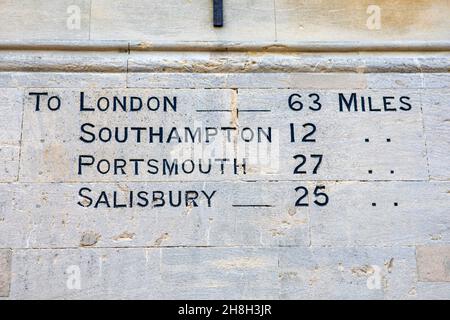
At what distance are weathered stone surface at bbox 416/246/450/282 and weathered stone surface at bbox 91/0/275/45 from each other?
5.13ft

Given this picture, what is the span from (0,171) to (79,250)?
0.65m

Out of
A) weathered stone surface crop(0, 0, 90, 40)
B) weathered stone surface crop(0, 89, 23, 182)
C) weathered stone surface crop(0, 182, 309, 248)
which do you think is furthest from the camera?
weathered stone surface crop(0, 0, 90, 40)

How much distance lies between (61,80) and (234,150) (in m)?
1.10

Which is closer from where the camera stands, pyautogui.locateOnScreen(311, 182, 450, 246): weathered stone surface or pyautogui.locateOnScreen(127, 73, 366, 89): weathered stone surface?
pyautogui.locateOnScreen(311, 182, 450, 246): weathered stone surface

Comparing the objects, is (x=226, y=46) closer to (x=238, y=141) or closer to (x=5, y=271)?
(x=238, y=141)

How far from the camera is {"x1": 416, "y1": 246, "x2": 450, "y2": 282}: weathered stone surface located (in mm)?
4742

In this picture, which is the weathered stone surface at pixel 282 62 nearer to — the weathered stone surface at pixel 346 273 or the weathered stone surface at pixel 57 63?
the weathered stone surface at pixel 57 63

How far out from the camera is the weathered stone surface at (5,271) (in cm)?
464

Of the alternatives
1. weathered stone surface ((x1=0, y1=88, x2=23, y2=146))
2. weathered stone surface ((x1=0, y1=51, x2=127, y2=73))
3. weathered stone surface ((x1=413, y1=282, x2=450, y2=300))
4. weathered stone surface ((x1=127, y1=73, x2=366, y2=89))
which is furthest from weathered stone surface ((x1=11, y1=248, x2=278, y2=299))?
weathered stone surface ((x1=0, y1=51, x2=127, y2=73))

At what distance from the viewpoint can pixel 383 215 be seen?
15.9 feet

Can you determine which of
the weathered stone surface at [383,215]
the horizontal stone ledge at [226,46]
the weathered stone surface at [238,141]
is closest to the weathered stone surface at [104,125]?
the weathered stone surface at [238,141]

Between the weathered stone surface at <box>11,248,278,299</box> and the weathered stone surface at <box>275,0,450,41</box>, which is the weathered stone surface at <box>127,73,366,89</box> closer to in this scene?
the weathered stone surface at <box>275,0,450,41</box>

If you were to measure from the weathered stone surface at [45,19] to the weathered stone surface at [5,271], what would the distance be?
1.33 meters

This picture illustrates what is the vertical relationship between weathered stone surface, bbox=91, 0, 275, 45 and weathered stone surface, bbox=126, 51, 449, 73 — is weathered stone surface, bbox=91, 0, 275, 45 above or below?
above
